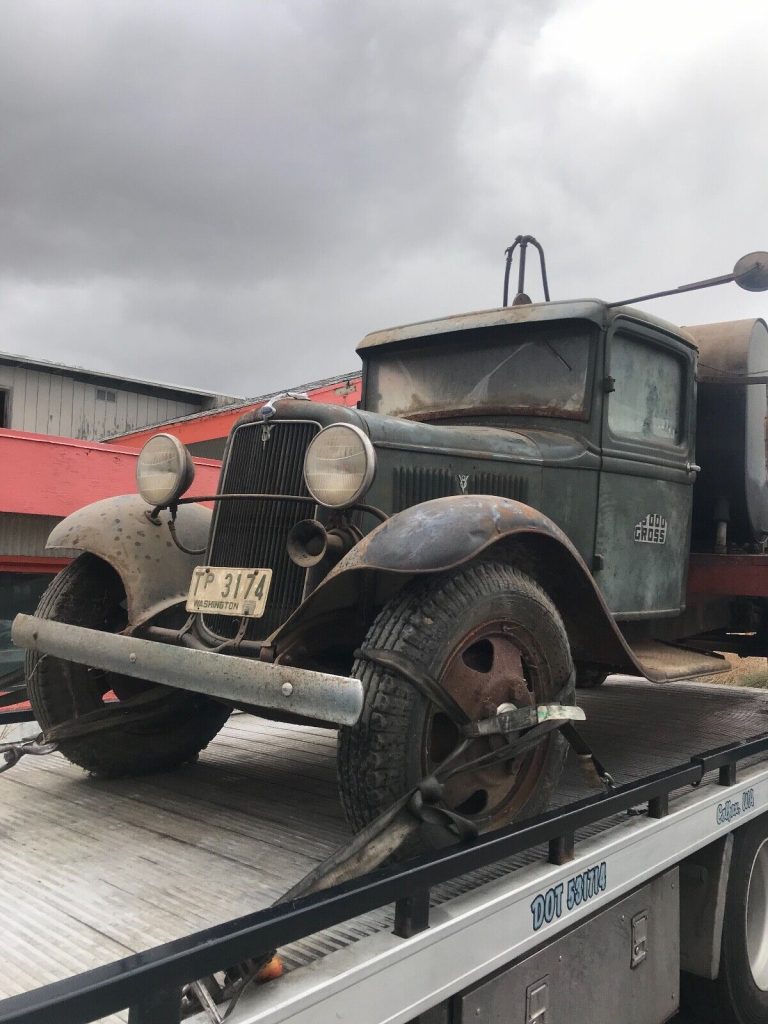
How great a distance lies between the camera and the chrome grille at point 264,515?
2.80 meters

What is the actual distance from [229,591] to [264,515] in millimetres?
291

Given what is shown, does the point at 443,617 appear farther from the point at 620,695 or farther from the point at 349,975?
the point at 620,695

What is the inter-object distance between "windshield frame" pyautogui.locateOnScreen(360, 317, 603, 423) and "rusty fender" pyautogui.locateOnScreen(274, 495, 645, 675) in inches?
35.4

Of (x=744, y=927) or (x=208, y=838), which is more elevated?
(x=208, y=838)

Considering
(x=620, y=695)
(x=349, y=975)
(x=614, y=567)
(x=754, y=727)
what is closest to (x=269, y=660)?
(x=349, y=975)

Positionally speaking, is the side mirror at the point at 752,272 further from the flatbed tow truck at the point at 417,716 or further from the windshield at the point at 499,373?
the windshield at the point at 499,373

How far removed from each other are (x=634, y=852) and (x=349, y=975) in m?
1.23

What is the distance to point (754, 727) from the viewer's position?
178 inches

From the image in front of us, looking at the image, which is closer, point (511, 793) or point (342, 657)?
point (511, 793)

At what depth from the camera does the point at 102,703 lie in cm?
335

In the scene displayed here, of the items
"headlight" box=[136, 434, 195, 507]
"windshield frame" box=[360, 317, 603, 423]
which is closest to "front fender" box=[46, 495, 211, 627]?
"headlight" box=[136, 434, 195, 507]

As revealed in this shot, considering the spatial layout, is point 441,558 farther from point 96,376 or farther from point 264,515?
point 96,376

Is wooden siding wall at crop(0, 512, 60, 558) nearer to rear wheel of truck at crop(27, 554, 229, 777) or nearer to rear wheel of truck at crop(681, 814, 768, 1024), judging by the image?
rear wheel of truck at crop(27, 554, 229, 777)

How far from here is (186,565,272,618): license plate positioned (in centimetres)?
268
